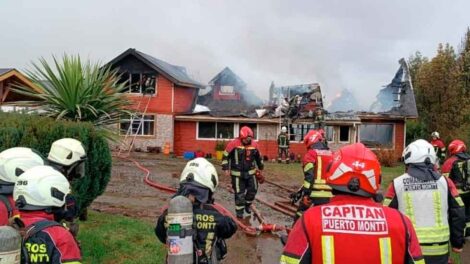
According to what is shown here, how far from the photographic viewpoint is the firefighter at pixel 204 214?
3.49m

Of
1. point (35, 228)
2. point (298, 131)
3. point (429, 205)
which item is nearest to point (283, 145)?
point (298, 131)

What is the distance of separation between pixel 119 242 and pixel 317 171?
9.21 ft

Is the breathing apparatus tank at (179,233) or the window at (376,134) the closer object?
the breathing apparatus tank at (179,233)

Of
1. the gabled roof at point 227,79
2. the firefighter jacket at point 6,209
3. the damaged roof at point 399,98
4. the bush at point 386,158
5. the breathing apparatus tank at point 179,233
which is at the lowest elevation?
the bush at point 386,158

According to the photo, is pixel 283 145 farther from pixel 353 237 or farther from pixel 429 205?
pixel 353 237

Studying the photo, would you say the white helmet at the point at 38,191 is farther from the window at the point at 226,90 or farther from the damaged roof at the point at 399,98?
the window at the point at 226,90

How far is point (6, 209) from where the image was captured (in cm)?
299

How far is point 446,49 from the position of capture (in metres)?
30.8

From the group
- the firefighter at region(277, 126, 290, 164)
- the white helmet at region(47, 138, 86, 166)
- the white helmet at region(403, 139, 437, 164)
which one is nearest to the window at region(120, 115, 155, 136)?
the firefighter at region(277, 126, 290, 164)

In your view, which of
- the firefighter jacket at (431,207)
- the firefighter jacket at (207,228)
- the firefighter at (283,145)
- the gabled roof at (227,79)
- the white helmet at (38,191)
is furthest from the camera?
the gabled roof at (227,79)

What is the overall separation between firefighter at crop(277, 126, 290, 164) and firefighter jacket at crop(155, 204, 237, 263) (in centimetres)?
1878

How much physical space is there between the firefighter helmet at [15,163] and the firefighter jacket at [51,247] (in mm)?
879

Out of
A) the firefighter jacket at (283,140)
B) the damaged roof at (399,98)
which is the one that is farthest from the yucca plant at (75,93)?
the damaged roof at (399,98)

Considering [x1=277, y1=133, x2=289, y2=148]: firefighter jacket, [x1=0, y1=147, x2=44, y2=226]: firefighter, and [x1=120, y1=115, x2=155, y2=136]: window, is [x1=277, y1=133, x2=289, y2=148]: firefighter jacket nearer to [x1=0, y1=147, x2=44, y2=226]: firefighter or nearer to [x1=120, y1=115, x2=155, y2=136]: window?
[x1=120, y1=115, x2=155, y2=136]: window
